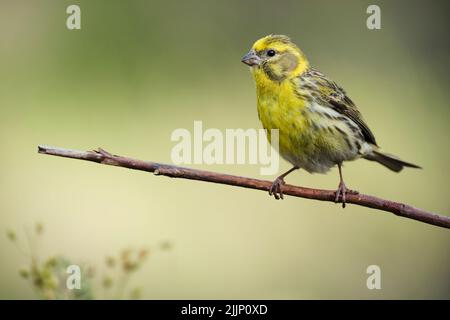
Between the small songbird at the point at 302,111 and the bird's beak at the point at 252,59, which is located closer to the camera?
the small songbird at the point at 302,111

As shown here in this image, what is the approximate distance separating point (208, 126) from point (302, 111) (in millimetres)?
2617

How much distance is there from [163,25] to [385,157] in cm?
363

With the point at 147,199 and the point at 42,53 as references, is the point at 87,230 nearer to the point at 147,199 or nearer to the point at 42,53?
the point at 147,199

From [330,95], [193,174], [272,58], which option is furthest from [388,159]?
[193,174]

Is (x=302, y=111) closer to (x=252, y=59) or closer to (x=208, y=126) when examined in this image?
(x=252, y=59)

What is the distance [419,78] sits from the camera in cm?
725

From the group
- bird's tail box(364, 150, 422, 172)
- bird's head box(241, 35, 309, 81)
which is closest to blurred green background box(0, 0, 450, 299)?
bird's tail box(364, 150, 422, 172)

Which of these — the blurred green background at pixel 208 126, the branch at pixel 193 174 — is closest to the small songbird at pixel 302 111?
the branch at pixel 193 174

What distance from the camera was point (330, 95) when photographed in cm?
436

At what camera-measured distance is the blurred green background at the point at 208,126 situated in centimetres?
574

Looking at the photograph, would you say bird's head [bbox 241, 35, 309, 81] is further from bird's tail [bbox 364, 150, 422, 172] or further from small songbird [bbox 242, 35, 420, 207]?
bird's tail [bbox 364, 150, 422, 172]

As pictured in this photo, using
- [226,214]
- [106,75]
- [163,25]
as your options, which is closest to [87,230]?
[226,214]

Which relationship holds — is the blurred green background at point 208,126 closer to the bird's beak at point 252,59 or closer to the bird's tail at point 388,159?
the bird's tail at point 388,159

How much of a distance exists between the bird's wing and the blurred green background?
1446mm
